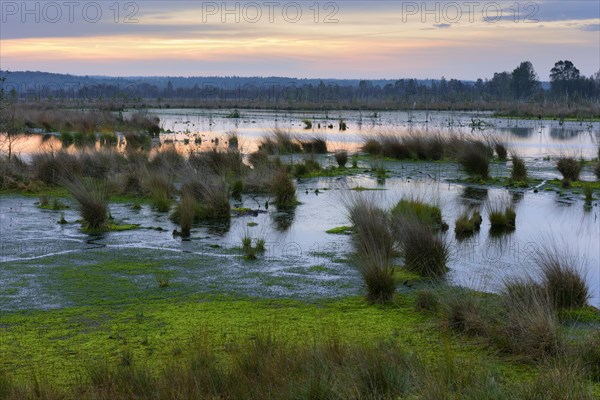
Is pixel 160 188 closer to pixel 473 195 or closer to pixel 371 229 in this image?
pixel 371 229

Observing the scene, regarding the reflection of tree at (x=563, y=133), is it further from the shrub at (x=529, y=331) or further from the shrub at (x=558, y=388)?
the shrub at (x=558, y=388)

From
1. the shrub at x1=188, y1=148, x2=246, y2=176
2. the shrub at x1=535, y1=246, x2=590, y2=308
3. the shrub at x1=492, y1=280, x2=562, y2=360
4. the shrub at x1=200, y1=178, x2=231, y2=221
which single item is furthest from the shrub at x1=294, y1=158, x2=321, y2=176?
the shrub at x1=492, y1=280, x2=562, y2=360

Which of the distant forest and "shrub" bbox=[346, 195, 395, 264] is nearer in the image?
"shrub" bbox=[346, 195, 395, 264]

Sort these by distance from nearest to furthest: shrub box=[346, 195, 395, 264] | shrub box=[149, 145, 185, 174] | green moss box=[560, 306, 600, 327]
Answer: green moss box=[560, 306, 600, 327] < shrub box=[346, 195, 395, 264] < shrub box=[149, 145, 185, 174]

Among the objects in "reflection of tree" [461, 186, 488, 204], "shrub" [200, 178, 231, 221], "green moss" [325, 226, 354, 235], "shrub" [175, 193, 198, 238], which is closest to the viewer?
"shrub" [175, 193, 198, 238]

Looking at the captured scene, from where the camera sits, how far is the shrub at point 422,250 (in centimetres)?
1100

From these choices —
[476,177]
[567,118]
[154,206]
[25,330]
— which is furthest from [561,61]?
[25,330]

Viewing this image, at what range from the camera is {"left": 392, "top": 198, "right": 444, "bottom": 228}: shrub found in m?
13.0

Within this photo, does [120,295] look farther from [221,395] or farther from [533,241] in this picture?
[533,241]

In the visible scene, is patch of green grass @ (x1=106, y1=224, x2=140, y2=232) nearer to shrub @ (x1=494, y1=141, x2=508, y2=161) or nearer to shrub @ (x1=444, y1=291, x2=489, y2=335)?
shrub @ (x1=444, y1=291, x2=489, y2=335)

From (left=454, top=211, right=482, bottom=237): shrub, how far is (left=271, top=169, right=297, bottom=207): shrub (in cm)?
449

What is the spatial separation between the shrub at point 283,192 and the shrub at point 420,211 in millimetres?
3465

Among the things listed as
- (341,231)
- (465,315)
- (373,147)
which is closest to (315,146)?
(373,147)

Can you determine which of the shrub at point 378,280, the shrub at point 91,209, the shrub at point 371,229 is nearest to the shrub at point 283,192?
the shrub at point 91,209
